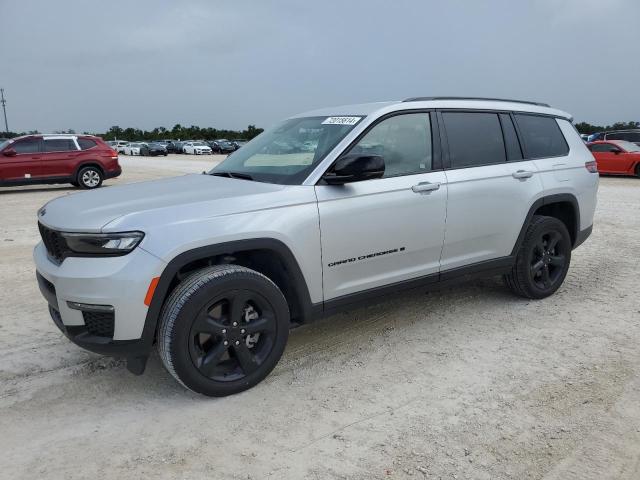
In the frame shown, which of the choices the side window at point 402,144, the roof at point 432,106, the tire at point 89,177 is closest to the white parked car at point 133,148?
the tire at point 89,177

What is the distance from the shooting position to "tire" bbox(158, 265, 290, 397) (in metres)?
3.08

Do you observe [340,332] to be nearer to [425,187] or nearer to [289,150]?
[425,187]

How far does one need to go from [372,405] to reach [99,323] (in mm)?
1611

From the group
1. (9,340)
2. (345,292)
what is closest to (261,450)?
(345,292)

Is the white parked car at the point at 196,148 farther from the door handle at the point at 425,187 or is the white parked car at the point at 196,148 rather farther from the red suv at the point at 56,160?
the door handle at the point at 425,187

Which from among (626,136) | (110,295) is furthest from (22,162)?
(626,136)

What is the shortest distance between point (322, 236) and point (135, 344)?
128 centimetres

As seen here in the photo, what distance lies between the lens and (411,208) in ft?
12.9

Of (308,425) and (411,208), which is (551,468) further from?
(411,208)

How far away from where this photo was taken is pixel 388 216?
381cm

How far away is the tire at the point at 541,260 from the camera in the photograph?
4.82 meters

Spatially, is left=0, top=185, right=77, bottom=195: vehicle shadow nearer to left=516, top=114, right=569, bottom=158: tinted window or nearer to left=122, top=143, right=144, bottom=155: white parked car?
left=516, top=114, right=569, bottom=158: tinted window

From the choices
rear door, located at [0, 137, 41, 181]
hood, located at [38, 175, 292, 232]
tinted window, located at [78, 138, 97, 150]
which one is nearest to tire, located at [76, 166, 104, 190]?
tinted window, located at [78, 138, 97, 150]

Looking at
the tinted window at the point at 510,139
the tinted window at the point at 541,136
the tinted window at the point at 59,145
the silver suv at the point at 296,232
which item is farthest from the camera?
the tinted window at the point at 59,145
